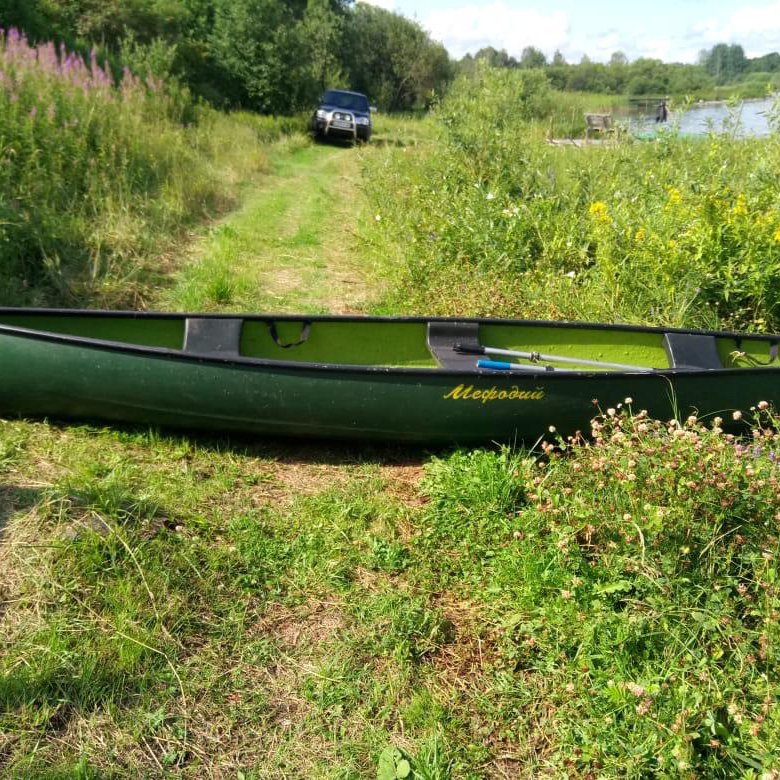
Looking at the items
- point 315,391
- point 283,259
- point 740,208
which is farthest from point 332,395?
point 283,259

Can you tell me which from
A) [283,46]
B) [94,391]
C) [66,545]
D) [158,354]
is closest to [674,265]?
[158,354]

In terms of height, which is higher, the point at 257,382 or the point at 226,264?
the point at 226,264

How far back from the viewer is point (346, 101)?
67.1 ft

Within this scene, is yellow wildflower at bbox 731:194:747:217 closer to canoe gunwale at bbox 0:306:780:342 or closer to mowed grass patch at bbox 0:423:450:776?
canoe gunwale at bbox 0:306:780:342

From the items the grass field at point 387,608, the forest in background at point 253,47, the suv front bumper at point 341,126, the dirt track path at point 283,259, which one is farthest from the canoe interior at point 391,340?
the suv front bumper at point 341,126

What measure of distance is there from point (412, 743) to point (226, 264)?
600 centimetres

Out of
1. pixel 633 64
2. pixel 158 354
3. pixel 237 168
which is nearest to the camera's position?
pixel 158 354

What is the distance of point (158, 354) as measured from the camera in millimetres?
3912

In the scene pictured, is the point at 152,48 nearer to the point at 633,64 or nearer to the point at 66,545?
the point at 66,545

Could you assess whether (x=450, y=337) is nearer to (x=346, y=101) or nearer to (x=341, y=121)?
(x=341, y=121)

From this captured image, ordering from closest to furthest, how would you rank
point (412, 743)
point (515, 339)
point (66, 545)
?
point (412, 743), point (66, 545), point (515, 339)

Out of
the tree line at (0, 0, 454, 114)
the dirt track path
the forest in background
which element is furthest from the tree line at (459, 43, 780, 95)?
the dirt track path

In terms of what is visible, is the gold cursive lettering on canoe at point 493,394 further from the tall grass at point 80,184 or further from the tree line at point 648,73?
the tree line at point 648,73

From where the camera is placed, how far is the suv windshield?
20177 mm
